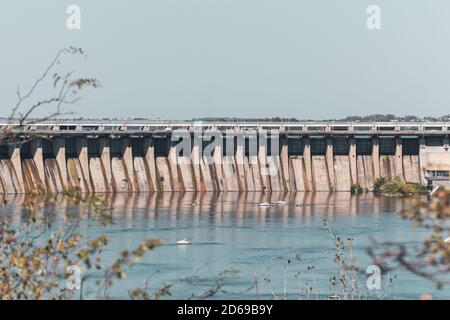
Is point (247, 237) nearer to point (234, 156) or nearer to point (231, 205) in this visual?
point (231, 205)

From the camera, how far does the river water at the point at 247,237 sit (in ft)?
126

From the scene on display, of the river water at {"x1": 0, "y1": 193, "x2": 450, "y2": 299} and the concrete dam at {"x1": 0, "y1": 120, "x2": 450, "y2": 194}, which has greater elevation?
the concrete dam at {"x1": 0, "y1": 120, "x2": 450, "y2": 194}

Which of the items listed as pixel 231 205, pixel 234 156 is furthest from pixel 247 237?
pixel 234 156

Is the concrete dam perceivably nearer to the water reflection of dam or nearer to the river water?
the water reflection of dam

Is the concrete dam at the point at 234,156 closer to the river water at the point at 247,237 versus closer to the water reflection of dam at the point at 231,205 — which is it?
the water reflection of dam at the point at 231,205

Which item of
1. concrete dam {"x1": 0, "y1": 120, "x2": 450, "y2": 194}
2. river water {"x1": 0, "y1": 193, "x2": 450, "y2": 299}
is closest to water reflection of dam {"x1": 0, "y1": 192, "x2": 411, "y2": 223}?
river water {"x1": 0, "y1": 193, "x2": 450, "y2": 299}

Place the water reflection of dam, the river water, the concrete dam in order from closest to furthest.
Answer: the river water, the water reflection of dam, the concrete dam

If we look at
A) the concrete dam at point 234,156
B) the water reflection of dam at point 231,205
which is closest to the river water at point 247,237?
the water reflection of dam at point 231,205

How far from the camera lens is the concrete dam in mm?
87125

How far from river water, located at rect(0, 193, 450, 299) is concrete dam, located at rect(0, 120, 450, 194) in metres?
3.66

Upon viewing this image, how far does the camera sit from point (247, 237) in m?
55.6

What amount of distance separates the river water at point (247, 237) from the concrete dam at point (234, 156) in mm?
3665
